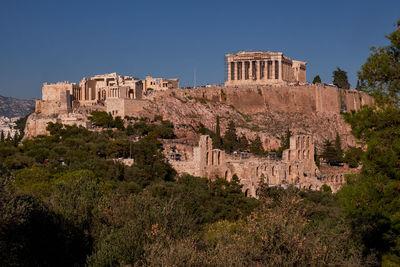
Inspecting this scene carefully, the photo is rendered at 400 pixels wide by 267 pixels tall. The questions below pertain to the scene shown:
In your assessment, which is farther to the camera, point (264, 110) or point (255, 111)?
point (264, 110)

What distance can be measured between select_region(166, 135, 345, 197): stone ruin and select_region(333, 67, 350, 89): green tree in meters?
42.8

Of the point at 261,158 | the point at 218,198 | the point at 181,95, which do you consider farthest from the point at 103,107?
the point at 218,198

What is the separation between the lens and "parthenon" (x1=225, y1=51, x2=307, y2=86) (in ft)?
271

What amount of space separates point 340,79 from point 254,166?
5172cm

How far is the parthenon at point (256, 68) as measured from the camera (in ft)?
271

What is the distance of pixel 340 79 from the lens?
92562 mm

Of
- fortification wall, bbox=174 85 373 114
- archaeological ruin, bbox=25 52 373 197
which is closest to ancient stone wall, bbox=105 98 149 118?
archaeological ruin, bbox=25 52 373 197

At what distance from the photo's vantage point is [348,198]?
55.6ft

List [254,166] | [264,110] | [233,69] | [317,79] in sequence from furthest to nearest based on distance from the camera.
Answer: [317,79], [233,69], [264,110], [254,166]

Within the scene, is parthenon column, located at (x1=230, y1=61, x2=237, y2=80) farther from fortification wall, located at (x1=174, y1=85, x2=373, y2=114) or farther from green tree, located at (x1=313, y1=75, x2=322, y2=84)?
green tree, located at (x1=313, y1=75, x2=322, y2=84)

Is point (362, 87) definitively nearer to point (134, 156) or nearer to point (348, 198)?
point (348, 198)

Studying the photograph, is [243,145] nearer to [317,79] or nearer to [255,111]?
[255,111]

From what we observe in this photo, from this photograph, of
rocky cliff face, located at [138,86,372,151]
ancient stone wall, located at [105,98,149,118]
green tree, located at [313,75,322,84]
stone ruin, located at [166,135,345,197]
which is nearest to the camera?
stone ruin, located at [166,135,345,197]

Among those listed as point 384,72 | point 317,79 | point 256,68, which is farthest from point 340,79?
point 384,72
